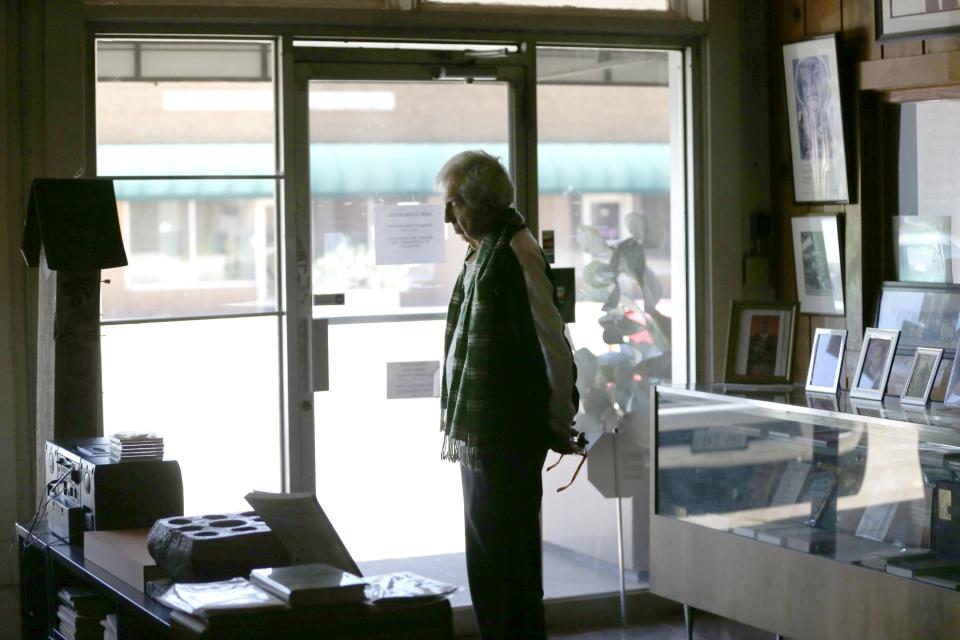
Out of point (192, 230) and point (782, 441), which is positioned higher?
point (192, 230)

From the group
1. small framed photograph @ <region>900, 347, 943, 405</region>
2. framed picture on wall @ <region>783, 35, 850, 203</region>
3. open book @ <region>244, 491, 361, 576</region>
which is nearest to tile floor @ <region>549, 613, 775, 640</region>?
small framed photograph @ <region>900, 347, 943, 405</region>

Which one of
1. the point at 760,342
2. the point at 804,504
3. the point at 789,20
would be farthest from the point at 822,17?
the point at 804,504

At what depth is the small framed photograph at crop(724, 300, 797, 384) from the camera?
4.50 meters

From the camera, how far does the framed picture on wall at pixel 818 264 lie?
4949 millimetres

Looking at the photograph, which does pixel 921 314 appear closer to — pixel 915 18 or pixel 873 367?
pixel 873 367

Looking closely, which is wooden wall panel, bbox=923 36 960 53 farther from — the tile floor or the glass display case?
the tile floor

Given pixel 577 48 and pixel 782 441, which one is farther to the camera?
pixel 577 48

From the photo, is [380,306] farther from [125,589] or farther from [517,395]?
[125,589]

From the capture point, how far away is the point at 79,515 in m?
3.54

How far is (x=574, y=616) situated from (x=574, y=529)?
1.17ft

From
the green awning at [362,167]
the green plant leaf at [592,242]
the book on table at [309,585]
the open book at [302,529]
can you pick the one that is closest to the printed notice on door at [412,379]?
the green awning at [362,167]

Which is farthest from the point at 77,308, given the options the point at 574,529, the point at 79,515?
the point at 574,529

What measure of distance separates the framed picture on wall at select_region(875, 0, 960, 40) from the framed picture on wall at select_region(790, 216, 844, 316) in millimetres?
768

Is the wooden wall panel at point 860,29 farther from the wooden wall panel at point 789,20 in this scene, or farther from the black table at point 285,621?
the black table at point 285,621
